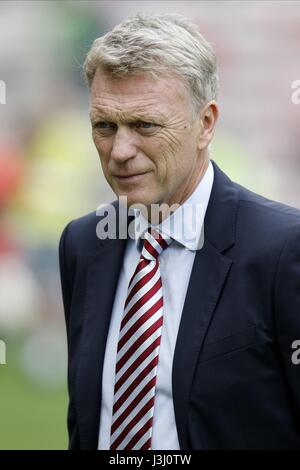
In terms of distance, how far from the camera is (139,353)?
2.02 m

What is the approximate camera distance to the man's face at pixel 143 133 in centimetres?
195

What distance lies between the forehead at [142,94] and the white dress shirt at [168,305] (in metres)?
0.23

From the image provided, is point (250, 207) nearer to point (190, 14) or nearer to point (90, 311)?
point (90, 311)

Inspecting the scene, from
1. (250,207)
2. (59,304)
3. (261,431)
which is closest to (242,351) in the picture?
(261,431)

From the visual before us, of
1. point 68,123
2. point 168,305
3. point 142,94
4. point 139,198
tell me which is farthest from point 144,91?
point 68,123

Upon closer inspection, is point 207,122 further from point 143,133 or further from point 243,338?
point 243,338

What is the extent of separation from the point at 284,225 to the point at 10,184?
424 cm

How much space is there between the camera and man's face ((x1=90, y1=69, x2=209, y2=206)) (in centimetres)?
195

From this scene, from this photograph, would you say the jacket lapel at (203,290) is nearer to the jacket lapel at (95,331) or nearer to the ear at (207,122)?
the ear at (207,122)

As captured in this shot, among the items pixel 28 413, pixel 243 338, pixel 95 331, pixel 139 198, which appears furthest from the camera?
pixel 28 413

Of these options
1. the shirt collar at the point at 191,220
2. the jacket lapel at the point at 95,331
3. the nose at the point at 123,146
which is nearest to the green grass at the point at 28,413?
the jacket lapel at the point at 95,331

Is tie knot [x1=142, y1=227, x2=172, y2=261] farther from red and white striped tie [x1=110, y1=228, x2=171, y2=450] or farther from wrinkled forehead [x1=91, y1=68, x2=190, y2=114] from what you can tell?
wrinkled forehead [x1=91, y1=68, x2=190, y2=114]

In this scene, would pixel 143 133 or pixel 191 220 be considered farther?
pixel 191 220

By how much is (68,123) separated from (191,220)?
3974 mm
